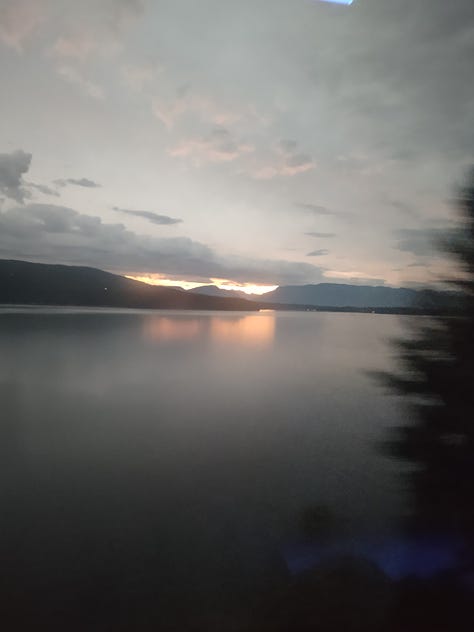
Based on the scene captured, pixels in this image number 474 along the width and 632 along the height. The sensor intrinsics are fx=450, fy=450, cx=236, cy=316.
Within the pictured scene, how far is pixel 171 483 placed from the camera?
789 centimetres

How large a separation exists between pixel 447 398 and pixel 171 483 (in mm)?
4856

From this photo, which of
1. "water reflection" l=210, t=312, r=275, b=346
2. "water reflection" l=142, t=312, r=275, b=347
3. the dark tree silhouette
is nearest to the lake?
the dark tree silhouette

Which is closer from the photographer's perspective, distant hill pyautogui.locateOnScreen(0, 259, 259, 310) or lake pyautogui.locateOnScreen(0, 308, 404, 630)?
lake pyautogui.locateOnScreen(0, 308, 404, 630)

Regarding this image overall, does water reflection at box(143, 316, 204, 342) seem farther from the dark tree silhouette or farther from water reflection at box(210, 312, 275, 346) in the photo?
the dark tree silhouette

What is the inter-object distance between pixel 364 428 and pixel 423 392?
23.5 feet

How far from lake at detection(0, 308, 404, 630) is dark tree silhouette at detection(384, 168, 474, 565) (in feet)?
2.80

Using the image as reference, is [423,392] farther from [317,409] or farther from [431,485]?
[317,409]

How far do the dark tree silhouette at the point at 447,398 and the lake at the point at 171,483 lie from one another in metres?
0.85

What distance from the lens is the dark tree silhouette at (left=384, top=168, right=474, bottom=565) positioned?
17.2ft

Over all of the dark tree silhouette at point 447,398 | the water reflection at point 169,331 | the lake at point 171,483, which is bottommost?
the water reflection at point 169,331

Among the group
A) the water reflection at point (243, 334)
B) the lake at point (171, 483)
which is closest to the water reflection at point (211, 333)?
the water reflection at point (243, 334)

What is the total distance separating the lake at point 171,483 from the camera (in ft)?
16.3

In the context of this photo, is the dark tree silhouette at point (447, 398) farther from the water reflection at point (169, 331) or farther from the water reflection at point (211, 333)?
the water reflection at point (169, 331)

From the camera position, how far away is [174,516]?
6.62 m
